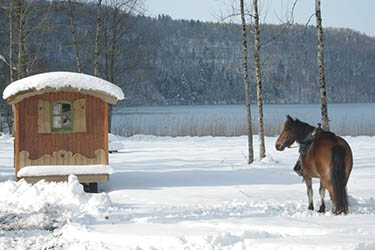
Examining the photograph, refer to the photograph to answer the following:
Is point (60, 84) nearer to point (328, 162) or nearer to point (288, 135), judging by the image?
point (288, 135)

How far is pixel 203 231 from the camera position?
6.39m

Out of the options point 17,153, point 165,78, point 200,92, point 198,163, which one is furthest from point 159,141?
point 200,92

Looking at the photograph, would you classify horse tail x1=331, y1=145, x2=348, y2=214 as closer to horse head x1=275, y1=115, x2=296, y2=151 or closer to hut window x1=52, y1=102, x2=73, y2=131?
horse head x1=275, y1=115, x2=296, y2=151

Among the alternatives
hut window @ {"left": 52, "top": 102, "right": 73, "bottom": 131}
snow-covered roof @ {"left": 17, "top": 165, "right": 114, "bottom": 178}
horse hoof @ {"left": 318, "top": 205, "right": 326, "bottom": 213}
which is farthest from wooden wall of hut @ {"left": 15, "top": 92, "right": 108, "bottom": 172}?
horse hoof @ {"left": 318, "top": 205, "right": 326, "bottom": 213}

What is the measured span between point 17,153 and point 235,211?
5.53m

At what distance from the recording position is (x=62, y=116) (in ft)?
36.1

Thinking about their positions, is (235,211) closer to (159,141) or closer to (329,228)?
(329,228)

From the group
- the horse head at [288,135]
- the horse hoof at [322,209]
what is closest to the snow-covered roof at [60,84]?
the horse head at [288,135]

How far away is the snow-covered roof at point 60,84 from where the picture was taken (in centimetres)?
1042

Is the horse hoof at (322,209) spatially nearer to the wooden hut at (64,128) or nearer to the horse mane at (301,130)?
the horse mane at (301,130)

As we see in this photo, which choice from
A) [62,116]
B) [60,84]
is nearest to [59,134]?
[62,116]

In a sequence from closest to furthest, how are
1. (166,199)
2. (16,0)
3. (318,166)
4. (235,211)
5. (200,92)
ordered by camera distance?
1. (318,166)
2. (235,211)
3. (166,199)
4. (16,0)
5. (200,92)

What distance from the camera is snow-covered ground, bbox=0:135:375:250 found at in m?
5.98

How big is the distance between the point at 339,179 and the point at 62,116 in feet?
21.7
